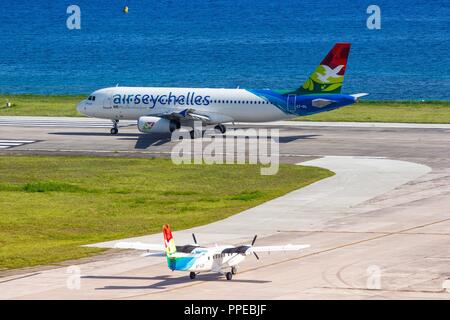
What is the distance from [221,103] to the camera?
9850cm

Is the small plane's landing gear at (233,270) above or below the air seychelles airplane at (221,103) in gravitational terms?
below

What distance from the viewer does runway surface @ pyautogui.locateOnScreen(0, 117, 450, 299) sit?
42719 mm

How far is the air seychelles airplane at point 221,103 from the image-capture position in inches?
3755

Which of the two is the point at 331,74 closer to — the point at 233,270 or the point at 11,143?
the point at 11,143

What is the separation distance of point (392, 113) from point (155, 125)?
32339mm

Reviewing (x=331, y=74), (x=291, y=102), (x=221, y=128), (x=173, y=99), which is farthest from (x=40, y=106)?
(x=331, y=74)

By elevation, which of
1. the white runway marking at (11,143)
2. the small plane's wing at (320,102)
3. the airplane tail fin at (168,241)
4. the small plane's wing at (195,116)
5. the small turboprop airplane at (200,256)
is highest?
the small plane's wing at (320,102)

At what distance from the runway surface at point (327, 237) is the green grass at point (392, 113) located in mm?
15480

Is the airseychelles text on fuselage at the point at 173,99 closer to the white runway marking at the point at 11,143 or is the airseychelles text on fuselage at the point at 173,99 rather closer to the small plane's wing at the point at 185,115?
the small plane's wing at the point at 185,115

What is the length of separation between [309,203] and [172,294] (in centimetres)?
2516

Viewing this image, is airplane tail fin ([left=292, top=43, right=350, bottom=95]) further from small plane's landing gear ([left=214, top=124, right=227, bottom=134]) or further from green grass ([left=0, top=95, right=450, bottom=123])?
green grass ([left=0, top=95, right=450, bottom=123])

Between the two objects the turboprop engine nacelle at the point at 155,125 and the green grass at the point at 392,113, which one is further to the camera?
the green grass at the point at 392,113

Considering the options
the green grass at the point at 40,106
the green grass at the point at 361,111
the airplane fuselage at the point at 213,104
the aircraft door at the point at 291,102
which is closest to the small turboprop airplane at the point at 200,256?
the aircraft door at the point at 291,102

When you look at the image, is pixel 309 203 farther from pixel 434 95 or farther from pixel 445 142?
pixel 434 95
